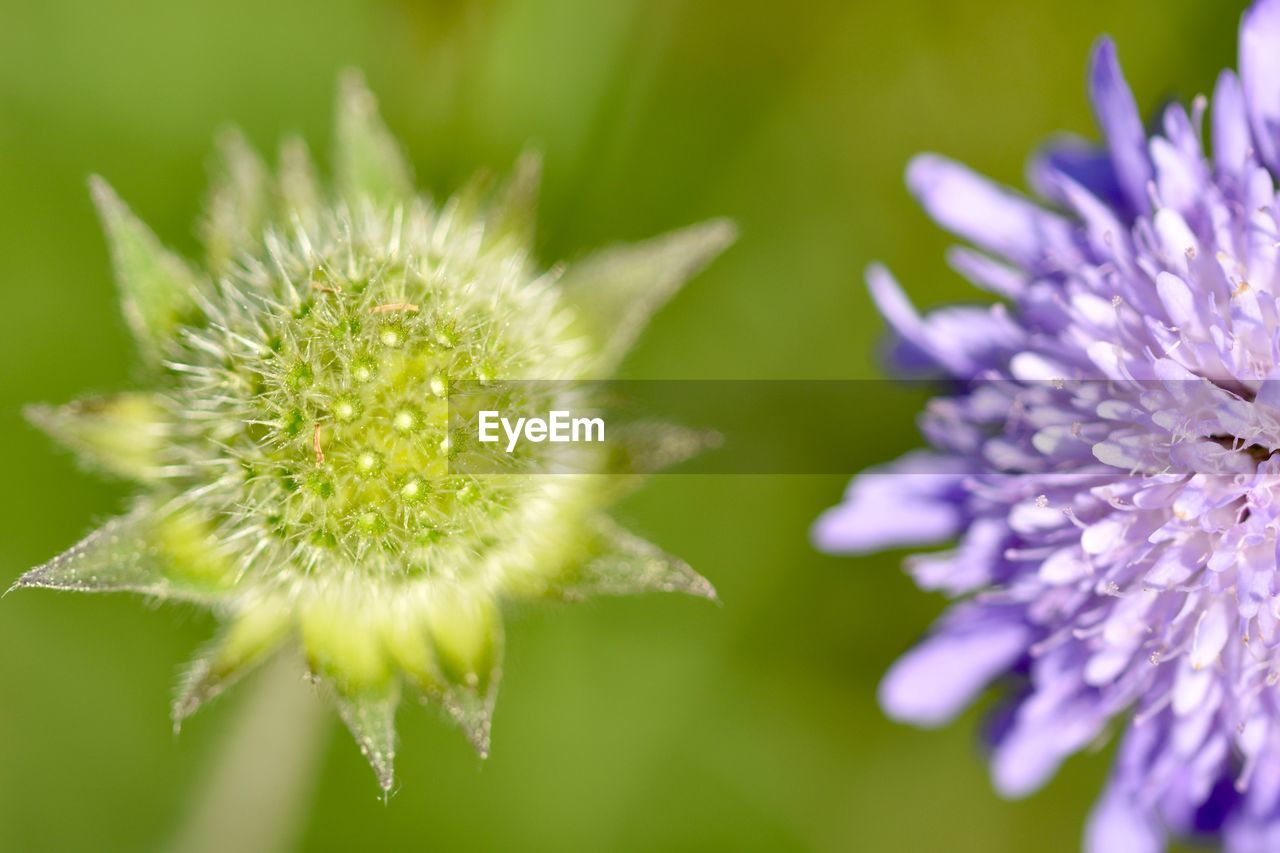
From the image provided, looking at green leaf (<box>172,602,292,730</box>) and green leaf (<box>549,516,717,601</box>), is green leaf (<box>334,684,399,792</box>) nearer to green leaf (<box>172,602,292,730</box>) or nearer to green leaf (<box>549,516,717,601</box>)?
green leaf (<box>172,602,292,730</box>)

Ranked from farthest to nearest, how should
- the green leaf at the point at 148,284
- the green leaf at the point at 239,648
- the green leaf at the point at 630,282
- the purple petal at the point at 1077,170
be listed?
the purple petal at the point at 1077,170
the green leaf at the point at 630,282
the green leaf at the point at 148,284
the green leaf at the point at 239,648

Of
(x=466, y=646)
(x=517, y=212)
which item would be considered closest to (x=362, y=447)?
(x=466, y=646)

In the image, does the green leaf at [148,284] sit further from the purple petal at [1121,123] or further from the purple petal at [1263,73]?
the purple petal at [1263,73]

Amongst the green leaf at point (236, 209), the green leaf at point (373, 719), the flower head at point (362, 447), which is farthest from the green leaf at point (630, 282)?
the green leaf at point (373, 719)

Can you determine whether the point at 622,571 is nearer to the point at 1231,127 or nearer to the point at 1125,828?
the point at 1125,828

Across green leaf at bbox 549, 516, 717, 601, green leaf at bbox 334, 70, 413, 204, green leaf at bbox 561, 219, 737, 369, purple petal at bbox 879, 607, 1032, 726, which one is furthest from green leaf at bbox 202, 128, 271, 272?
purple petal at bbox 879, 607, 1032, 726
